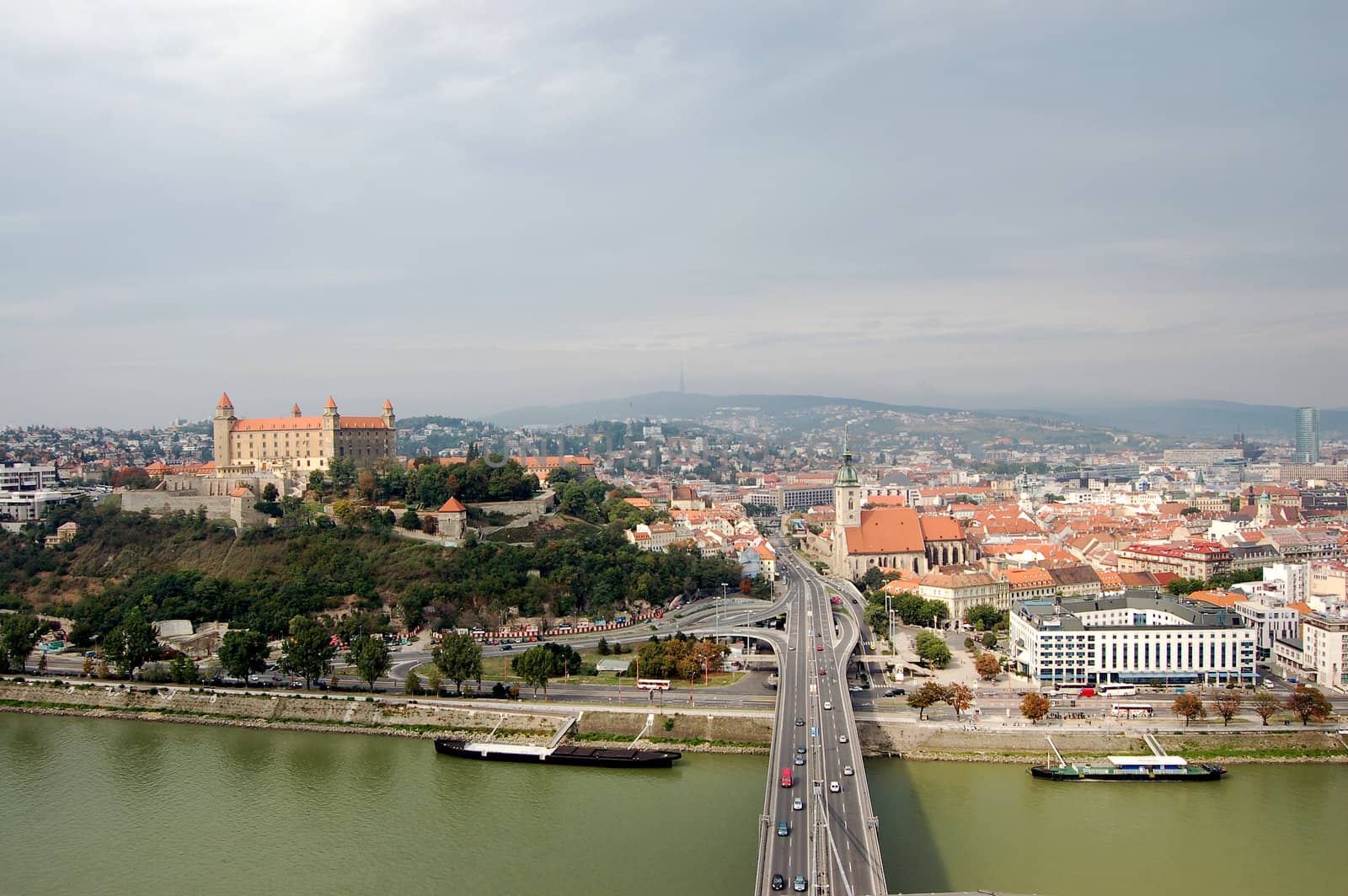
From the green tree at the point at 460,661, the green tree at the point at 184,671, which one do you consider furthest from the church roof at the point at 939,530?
the green tree at the point at 184,671

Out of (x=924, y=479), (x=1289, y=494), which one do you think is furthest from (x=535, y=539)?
(x=924, y=479)

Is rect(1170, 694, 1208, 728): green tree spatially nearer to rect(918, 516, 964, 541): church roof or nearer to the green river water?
the green river water

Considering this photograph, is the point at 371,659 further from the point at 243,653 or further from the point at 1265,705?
the point at 1265,705

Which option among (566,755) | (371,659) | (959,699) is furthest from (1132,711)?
(371,659)

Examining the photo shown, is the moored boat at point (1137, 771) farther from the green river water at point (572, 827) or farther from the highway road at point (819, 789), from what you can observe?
the highway road at point (819, 789)

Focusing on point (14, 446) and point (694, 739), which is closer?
point (694, 739)

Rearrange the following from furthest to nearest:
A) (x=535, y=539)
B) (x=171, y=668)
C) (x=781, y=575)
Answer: (x=781, y=575), (x=535, y=539), (x=171, y=668)

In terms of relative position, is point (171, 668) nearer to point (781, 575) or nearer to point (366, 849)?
point (366, 849)
